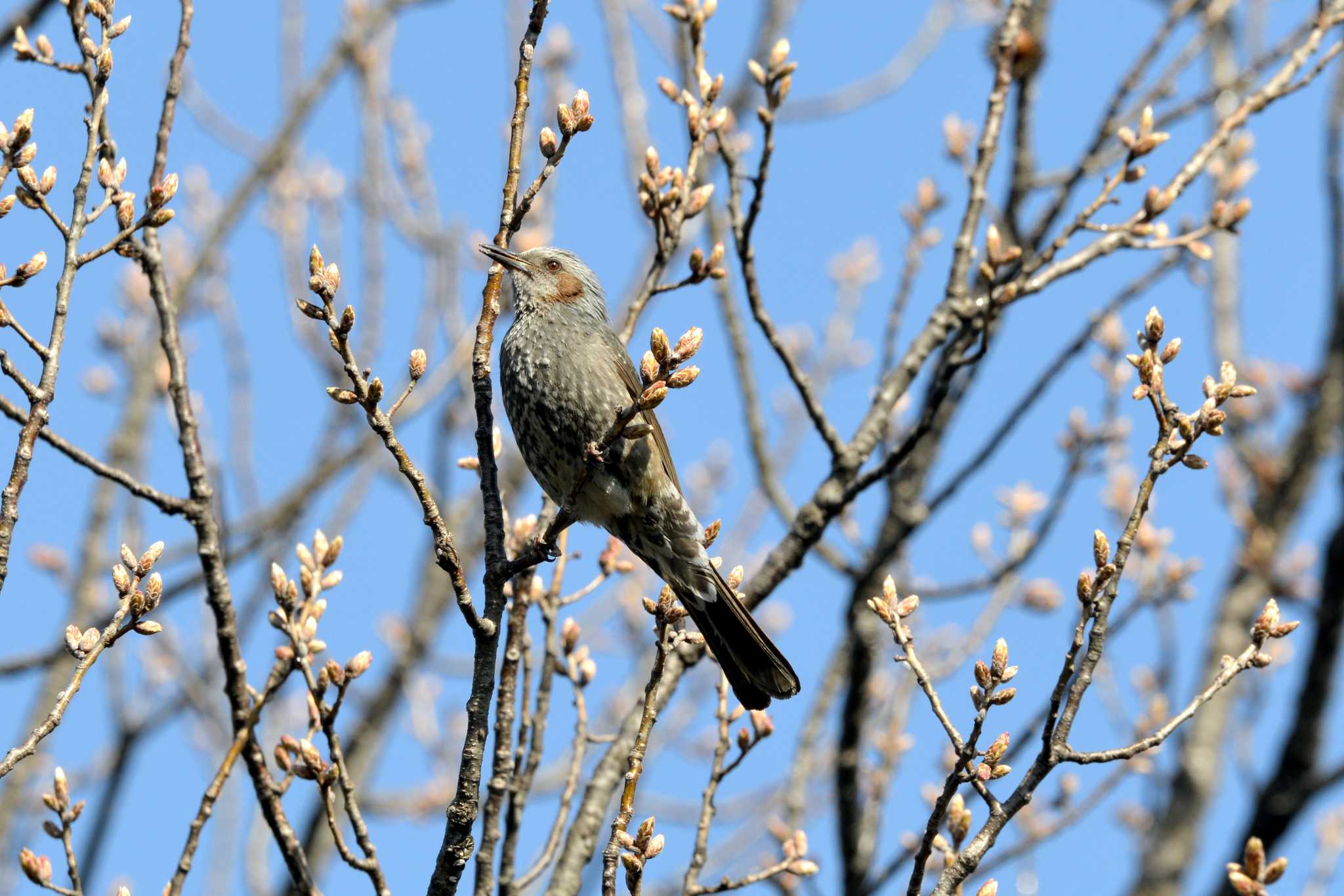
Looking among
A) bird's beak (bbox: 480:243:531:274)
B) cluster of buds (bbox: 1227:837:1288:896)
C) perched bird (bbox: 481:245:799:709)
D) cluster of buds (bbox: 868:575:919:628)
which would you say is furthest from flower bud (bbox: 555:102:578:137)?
cluster of buds (bbox: 1227:837:1288:896)

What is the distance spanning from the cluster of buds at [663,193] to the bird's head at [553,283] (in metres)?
0.78

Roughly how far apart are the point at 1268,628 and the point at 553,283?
2.78 metres

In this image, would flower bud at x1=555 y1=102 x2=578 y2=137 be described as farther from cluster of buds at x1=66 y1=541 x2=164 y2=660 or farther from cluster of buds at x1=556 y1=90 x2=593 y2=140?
cluster of buds at x1=66 y1=541 x2=164 y2=660

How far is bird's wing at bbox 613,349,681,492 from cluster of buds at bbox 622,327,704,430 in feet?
5.34

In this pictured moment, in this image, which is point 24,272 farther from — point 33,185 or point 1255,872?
point 1255,872

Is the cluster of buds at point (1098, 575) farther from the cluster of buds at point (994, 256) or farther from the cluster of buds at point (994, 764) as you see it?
the cluster of buds at point (994, 256)

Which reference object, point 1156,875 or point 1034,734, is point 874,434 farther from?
point 1156,875

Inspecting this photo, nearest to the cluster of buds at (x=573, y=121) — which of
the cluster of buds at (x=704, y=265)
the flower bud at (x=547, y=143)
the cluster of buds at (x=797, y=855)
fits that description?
the flower bud at (x=547, y=143)

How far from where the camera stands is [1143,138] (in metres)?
4.62

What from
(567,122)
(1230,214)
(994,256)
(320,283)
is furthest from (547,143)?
(1230,214)

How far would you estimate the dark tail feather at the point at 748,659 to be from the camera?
4379 mm

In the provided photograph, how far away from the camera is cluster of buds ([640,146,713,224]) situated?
419 cm

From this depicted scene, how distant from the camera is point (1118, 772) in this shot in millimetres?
4762

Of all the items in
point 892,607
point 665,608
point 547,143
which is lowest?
point 892,607
